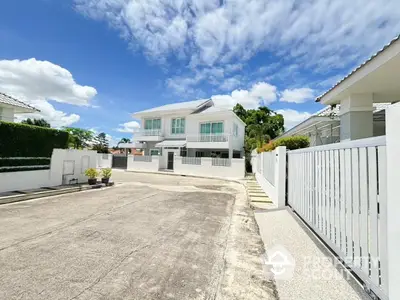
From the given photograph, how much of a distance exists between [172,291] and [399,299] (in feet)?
8.45

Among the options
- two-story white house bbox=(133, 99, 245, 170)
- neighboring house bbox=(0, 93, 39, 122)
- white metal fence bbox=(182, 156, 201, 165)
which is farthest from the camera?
two-story white house bbox=(133, 99, 245, 170)

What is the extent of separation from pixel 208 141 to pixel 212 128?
2115 mm

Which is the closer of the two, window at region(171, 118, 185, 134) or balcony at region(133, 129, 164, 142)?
window at region(171, 118, 185, 134)

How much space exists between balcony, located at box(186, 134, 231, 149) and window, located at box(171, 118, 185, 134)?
271 cm

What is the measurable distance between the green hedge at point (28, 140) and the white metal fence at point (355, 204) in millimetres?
13192

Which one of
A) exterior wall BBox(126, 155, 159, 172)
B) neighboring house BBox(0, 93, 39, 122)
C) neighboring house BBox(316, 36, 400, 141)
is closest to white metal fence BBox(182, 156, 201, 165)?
exterior wall BBox(126, 155, 159, 172)

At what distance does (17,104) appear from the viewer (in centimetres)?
1456

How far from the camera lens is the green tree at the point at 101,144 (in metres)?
40.3

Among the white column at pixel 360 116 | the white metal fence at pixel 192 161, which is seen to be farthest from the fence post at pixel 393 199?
the white metal fence at pixel 192 161

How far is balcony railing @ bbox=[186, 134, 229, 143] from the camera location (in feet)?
87.8

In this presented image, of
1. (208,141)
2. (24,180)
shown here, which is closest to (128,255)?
(24,180)

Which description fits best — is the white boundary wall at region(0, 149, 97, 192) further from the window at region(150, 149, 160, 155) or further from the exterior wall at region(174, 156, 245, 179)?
the window at region(150, 149, 160, 155)

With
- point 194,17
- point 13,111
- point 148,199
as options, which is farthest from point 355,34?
point 13,111

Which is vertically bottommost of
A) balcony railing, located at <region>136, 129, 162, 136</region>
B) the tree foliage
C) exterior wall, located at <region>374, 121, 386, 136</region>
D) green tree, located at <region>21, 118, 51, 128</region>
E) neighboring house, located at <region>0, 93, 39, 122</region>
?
exterior wall, located at <region>374, 121, 386, 136</region>
